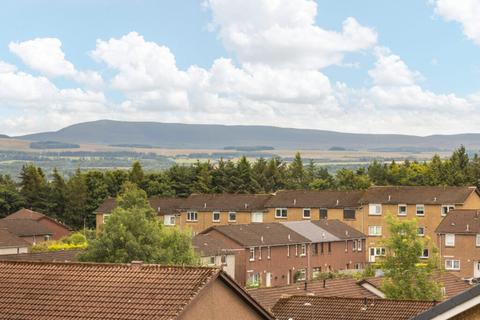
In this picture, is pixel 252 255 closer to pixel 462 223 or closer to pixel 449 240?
pixel 449 240

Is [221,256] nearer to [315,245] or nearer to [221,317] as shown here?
[315,245]

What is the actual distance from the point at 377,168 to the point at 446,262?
58.0 meters

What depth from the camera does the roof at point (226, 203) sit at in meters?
114

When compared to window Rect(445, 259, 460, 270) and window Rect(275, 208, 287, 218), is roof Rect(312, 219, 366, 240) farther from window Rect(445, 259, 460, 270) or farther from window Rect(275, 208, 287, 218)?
window Rect(275, 208, 287, 218)

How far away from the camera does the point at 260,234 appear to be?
87.7 meters

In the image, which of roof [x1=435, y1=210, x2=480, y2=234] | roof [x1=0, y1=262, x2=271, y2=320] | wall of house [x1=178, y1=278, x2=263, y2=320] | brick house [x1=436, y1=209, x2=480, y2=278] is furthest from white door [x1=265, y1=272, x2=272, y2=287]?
roof [x1=0, y1=262, x2=271, y2=320]

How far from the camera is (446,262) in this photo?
8994 centimetres

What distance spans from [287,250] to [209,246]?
33.5 ft

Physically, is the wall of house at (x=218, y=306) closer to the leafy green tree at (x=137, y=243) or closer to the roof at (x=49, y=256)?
the leafy green tree at (x=137, y=243)

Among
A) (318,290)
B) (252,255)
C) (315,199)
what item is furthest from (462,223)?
(318,290)

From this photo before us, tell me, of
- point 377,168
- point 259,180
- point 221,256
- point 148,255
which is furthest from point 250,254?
point 377,168

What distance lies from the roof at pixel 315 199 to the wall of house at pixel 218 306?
273ft

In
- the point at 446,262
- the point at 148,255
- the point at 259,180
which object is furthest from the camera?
the point at 259,180

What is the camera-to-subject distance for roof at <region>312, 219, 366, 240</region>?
317 ft
